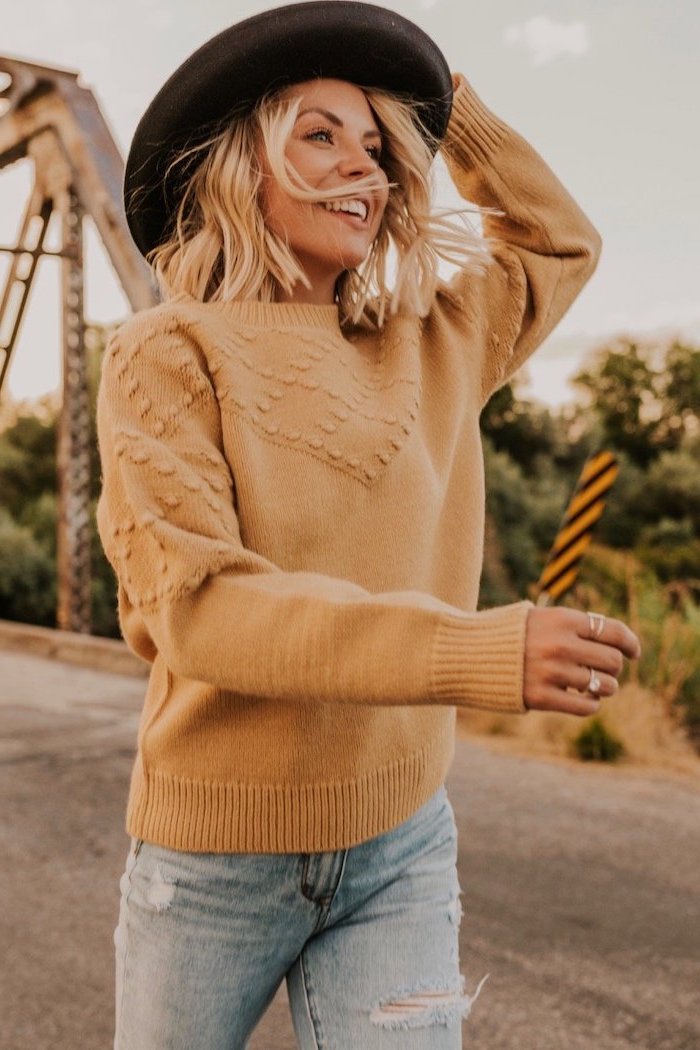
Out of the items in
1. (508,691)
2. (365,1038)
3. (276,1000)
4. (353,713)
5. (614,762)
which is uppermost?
(508,691)

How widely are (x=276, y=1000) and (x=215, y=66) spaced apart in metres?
2.64

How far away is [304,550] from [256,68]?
71 centimetres

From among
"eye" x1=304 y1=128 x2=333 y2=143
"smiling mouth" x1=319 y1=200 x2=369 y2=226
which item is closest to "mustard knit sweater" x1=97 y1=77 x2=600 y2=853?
"smiling mouth" x1=319 y1=200 x2=369 y2=226

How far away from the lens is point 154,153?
1778 mm

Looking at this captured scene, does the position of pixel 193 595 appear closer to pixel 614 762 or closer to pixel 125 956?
pixel 125 956

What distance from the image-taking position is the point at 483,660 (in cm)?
120

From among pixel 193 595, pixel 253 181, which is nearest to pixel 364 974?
pixel 193 595

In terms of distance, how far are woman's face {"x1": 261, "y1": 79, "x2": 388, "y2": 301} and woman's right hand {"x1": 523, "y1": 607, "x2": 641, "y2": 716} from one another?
2.55 ft

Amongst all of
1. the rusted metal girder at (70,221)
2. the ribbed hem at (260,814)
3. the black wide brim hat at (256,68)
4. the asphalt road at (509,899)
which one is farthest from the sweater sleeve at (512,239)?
the rusted metal girder at (70,221)

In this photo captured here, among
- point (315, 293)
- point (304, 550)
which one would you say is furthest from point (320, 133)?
point (304, 550)

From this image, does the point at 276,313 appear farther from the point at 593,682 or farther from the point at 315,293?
the point at 593,682

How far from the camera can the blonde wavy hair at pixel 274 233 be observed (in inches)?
67.0

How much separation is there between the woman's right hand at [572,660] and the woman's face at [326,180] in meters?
0.78

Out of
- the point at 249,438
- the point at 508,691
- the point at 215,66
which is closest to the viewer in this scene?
the point at 508,691
